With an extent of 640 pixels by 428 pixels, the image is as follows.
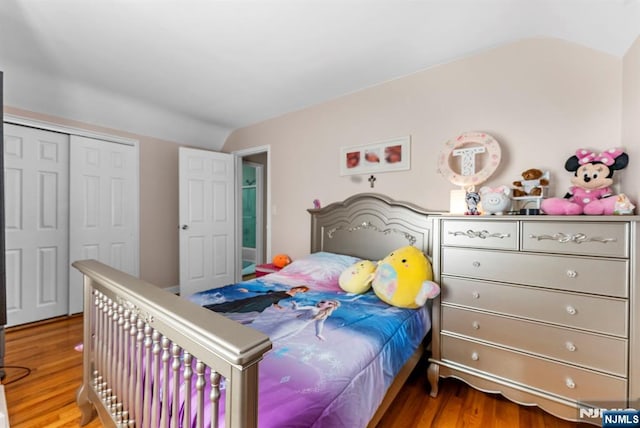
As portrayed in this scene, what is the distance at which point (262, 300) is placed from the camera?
71.0 inches

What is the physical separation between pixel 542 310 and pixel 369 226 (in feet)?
4.59

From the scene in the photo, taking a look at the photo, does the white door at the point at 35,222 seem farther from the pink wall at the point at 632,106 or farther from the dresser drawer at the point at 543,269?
the pink wall at the point at 632,106

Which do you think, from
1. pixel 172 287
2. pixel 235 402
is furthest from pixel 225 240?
pixel 235 402

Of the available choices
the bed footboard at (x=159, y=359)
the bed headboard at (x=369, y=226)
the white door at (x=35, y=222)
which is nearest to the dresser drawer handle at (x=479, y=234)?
the bed headboard at (x=369, y=226)

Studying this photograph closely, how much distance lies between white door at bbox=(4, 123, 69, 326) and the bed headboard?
2.70 m

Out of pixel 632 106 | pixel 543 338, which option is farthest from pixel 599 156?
pixel 543 338

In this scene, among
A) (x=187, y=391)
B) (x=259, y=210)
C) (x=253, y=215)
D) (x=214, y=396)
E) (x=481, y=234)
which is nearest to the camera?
(x=214, y=396)

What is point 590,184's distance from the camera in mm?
1612

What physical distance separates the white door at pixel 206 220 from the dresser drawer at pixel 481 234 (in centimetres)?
309

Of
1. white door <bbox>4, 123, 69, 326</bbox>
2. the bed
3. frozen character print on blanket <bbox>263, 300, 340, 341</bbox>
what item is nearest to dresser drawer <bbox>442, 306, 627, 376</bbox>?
the bed

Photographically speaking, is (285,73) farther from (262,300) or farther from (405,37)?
(262,300)

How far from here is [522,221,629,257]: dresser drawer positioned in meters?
1.32

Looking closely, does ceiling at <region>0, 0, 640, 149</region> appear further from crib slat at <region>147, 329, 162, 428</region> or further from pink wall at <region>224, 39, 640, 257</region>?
crib slat at <region>147, 329, 162, 428</region>

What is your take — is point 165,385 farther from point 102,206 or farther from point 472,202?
point 102,206
